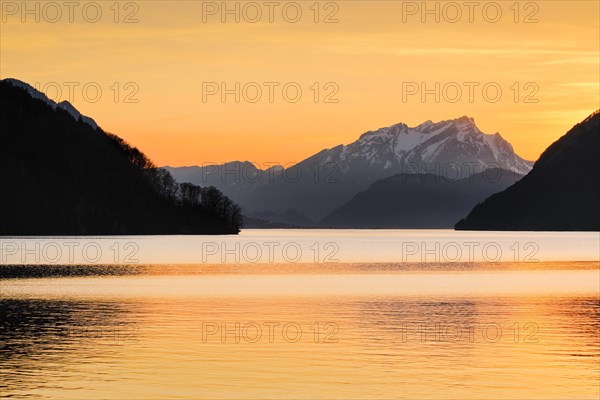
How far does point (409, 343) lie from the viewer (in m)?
56.3

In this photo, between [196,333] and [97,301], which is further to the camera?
[97,301]

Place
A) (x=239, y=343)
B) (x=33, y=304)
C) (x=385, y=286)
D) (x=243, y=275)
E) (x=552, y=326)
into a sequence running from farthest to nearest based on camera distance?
(x=243, y=275), (x=385, y=286), (x=33, y=304), (x=552, y=326), (x=239, y=343)

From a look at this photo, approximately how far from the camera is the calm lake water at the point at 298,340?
141 feet

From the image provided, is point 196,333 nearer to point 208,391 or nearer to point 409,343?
point 409,343

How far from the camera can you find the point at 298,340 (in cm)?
5750

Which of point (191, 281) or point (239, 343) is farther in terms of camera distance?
point (191, 281)

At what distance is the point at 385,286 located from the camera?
106312 mm

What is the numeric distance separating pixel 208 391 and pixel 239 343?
14536 millimetres

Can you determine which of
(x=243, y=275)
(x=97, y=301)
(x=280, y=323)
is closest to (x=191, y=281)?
(x=243, y=275)

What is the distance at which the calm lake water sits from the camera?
42906 mm

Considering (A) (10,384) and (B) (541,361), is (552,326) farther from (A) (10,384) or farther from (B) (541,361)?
(A) (10,384)

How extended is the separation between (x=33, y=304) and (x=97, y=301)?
5983mm

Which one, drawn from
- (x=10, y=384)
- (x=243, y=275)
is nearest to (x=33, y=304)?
(x=10, y=384)

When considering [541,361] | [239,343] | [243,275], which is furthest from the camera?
[243,275]
